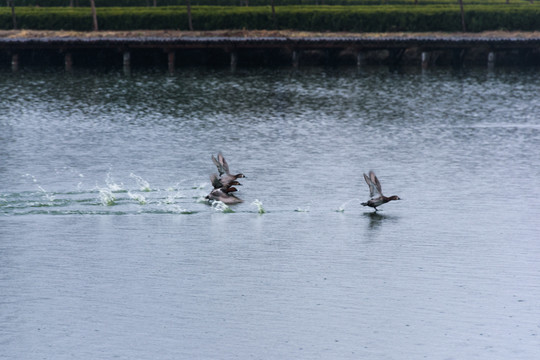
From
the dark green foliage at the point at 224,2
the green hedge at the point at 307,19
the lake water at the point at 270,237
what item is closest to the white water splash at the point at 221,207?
the lake water at the point at 270,237

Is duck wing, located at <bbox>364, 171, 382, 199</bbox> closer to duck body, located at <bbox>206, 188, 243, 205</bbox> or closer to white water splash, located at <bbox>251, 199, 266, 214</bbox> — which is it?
white water splash, located at <bbox>251, 199, 266, 214</bbox>

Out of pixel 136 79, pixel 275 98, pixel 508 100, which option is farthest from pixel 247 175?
pixel 136 79

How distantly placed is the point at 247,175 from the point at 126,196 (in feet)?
13.8

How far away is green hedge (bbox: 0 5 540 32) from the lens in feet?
234

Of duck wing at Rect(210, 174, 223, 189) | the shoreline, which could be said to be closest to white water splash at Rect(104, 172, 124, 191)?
duck wing at Rect(210, 174, 223, 189)

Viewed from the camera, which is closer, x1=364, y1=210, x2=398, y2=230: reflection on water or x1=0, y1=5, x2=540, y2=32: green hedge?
x1=364, y1=210, x2=398, y2=230: reflection on water

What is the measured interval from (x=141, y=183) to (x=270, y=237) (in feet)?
21.2

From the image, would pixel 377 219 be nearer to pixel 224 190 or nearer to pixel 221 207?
pixel 221 207

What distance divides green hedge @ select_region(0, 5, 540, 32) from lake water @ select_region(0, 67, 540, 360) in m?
30.1

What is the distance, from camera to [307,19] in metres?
71.4

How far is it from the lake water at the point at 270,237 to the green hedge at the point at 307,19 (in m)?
30.1

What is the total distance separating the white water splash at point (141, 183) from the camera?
2566cm

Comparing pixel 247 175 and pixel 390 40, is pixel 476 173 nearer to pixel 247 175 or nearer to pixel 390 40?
pixel 247 175

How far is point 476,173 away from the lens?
92.8 ft
